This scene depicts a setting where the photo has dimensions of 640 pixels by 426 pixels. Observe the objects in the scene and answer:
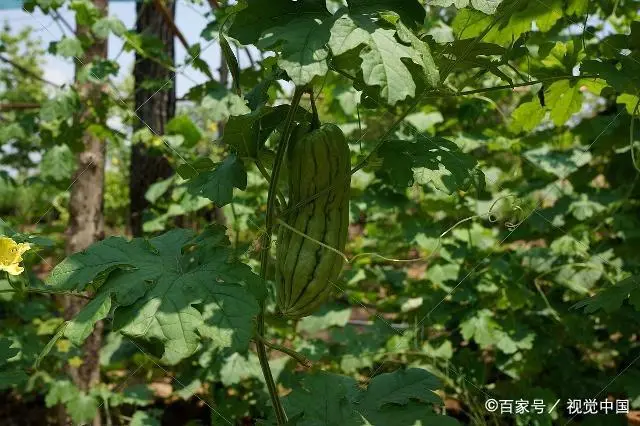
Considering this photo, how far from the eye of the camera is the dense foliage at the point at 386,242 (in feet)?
3.57

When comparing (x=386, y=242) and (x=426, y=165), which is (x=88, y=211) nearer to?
(x=386, y=242)

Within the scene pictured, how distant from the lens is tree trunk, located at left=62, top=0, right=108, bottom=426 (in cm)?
275

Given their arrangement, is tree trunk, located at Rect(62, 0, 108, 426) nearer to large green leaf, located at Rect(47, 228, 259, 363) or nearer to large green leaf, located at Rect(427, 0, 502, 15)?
large green leaf, located at Rect(47, 228, 259, 363)

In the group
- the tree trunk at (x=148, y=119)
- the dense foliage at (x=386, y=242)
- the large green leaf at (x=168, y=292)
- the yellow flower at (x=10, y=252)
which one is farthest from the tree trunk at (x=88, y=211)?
the large green leaf at (x=168, y=292)

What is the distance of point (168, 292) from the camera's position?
107cm

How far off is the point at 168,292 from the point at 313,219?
0.29 metres

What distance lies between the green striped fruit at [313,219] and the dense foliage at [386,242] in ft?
0.16

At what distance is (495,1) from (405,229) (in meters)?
1.73

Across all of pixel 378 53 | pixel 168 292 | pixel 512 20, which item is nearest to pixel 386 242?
pixel 512 20

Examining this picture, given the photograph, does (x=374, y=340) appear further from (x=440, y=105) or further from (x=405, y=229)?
(x=440, y=105)

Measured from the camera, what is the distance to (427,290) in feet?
9.14

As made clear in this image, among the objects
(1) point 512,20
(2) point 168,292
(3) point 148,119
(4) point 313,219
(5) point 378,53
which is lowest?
(2) point 168,292

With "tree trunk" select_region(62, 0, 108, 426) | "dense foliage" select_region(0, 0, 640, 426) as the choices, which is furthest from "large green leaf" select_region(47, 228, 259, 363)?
"tree trunk" select_region(62, 0, 108, 426)

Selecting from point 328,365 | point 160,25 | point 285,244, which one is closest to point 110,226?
point 160,25
